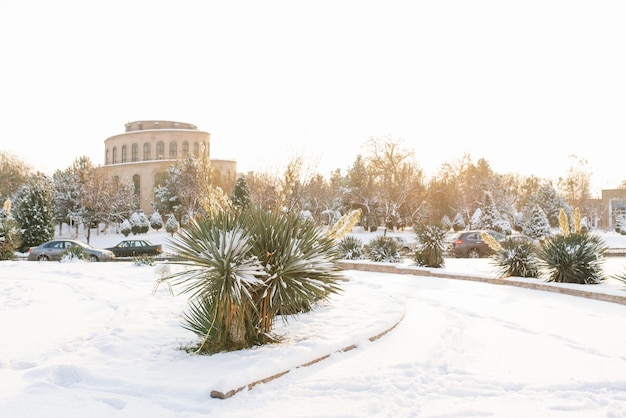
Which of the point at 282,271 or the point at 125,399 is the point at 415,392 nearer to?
the point at 282,271

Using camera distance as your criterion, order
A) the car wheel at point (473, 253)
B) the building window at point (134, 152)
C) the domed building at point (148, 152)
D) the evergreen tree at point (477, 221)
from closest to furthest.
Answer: the car wheel at point (473, 253) → the evergreen tree at point (477, 221) → the domed building at point (148, 152) → the building window at point (134, 152)

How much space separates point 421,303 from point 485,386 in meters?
5.16

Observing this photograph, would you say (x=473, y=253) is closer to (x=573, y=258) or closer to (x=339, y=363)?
(x=573, y=258)

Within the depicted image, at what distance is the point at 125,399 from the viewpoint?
445 cm

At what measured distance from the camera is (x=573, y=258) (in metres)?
11.9

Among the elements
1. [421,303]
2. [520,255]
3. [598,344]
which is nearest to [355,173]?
[520,255]

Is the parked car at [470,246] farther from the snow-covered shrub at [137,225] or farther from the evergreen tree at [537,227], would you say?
the snow-covered shrub at [137,225]

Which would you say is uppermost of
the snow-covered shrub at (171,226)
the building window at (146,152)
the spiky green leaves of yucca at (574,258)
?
the building window at (146,152)

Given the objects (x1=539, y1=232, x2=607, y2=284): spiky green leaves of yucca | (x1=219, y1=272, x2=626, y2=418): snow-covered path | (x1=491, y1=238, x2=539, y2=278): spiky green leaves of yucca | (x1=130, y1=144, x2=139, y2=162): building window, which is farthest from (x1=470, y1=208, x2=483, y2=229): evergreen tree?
(x1=130, y1=144, x2=139, y2=162): building window

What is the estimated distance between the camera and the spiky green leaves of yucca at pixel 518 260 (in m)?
13.4

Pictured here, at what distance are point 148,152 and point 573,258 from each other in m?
61.0

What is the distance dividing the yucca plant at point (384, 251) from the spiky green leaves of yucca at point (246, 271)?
12.0m

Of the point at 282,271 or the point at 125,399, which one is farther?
the point at 282,271

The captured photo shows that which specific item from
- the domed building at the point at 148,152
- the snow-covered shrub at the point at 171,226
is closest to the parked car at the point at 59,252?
the snow-covered shrub at the point at 171,226
